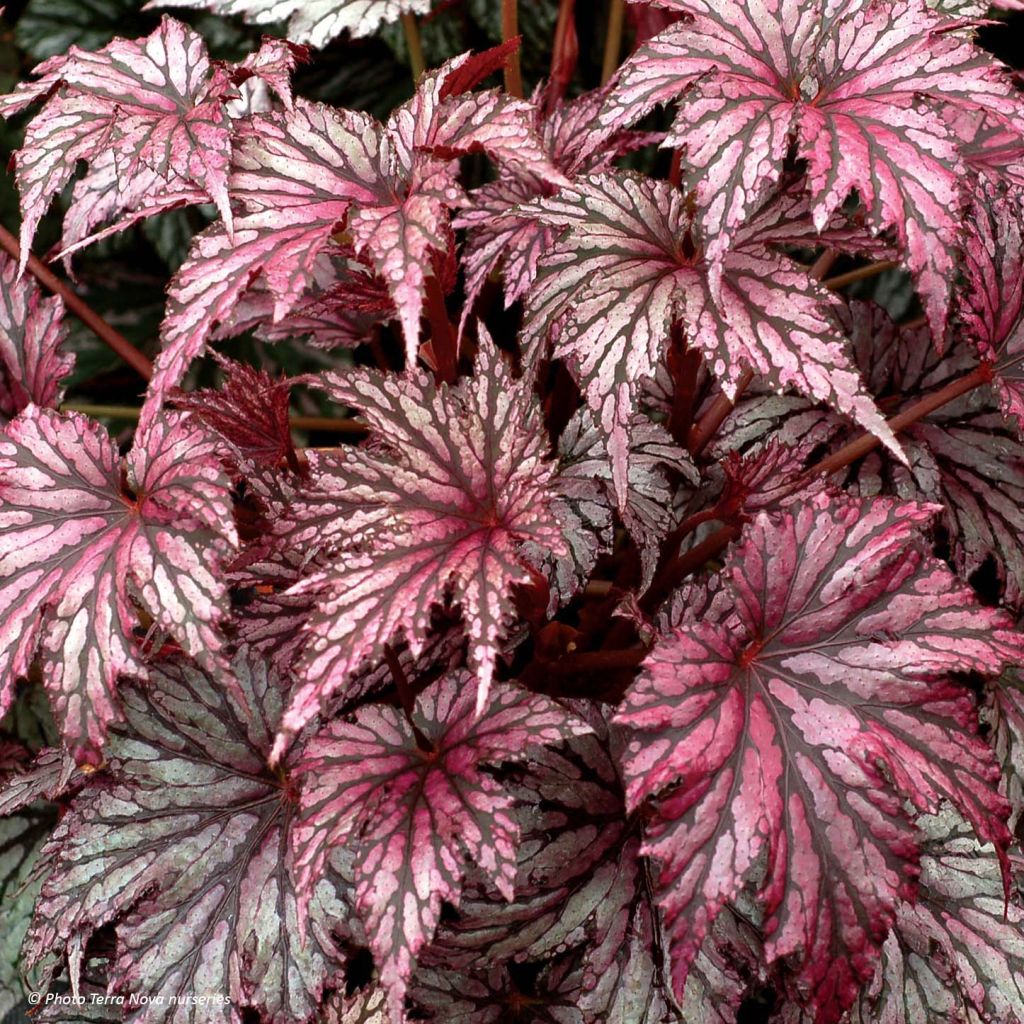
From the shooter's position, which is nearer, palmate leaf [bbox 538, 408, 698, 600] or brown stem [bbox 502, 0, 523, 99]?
palmate leaf [bbox 538, 408, 698, 600]

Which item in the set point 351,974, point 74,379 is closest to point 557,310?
point 351,974

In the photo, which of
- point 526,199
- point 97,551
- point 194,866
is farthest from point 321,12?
point 194,866

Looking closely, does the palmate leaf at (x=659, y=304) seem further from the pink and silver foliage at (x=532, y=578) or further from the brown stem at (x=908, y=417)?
the brown stem at (x=908, y=417)

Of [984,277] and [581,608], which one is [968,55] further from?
[581,608]

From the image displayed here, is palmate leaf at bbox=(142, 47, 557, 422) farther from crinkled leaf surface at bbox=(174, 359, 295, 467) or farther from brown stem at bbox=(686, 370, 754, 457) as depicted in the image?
brown stem at bbox=(686, 370, 754, 457)

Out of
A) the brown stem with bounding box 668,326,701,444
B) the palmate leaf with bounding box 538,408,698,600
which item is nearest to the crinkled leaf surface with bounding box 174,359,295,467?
the palmate leaf with bounding box 538,408,698,600

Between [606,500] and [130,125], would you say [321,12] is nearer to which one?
[130,125]

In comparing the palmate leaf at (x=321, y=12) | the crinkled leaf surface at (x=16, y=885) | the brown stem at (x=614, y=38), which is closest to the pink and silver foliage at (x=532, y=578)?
the crinkled leaf surface at (x=16, y=885)
